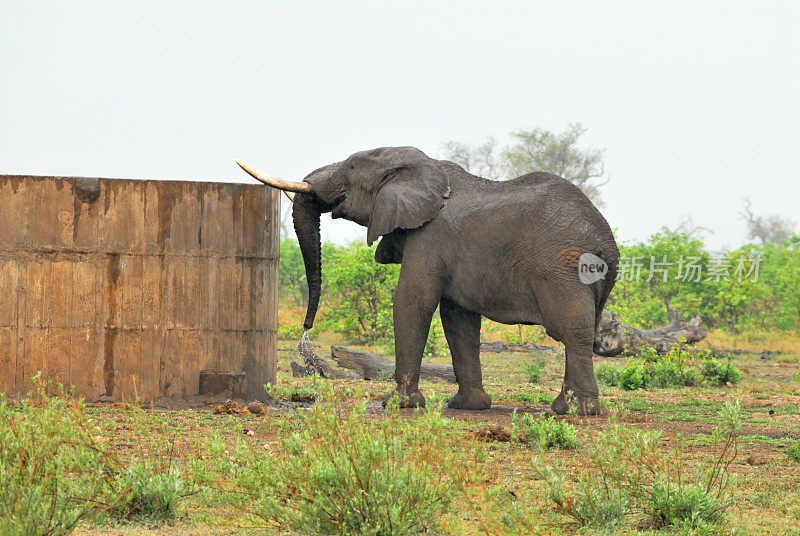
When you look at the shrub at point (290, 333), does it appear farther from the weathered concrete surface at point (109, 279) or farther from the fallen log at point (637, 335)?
the weathered concrete surface at point (109, 279)

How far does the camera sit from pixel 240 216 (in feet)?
38.2

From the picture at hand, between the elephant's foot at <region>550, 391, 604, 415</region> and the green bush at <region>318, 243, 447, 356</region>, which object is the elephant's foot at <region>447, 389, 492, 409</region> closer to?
the elephant's foot at <region>550, 391, 604, 415</region>

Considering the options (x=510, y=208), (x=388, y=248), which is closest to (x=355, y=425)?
(x=510, y=208)

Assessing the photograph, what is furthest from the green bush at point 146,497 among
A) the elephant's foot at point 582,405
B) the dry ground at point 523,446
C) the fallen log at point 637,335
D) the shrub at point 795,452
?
the fallen log at point 637,335

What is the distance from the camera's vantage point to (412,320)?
38.7 ft

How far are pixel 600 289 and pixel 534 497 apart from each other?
5.21m

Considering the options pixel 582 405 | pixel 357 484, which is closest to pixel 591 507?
pixel 357 484

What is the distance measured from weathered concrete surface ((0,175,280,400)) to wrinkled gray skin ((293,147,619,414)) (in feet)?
5.32

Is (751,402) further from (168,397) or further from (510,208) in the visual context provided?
(168,397)

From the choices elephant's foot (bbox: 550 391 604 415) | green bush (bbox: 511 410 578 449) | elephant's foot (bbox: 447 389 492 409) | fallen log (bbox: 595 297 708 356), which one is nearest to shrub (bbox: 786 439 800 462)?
green bush (bbox: 511 410 578 449)

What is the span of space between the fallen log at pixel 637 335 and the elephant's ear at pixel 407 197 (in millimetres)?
5689

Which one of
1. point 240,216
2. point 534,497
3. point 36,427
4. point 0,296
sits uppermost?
point 240,216

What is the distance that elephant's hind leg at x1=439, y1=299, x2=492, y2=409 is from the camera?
12.3m

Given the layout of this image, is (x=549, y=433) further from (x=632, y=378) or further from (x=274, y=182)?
(x=632, y=378)
